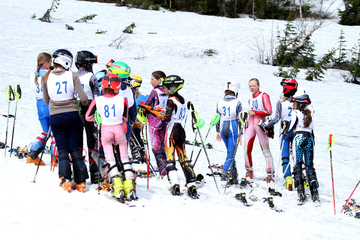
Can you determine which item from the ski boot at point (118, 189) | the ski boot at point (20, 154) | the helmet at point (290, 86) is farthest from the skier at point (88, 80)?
the helmet at point (290, 86)

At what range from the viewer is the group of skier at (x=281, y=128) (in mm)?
6040

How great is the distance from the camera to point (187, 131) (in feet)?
37.8

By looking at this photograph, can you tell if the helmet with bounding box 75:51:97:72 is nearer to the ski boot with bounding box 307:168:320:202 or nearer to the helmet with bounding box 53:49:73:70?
the helmet with bounding box 53:49:73:70

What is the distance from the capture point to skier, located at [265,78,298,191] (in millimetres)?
6664

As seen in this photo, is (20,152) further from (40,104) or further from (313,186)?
(313,186)

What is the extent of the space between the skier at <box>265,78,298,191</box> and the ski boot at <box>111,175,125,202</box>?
3.29 meters

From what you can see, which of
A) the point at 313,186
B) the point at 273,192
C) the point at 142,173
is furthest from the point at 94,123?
the point at 313,186

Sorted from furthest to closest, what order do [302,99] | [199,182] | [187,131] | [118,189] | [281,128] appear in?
[187,131] → [281,128] → [199,182] → [302,99] → [118,189]

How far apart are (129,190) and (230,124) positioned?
285 centimetres

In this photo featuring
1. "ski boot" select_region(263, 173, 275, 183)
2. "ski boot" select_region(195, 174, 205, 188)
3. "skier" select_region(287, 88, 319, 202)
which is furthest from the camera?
"ski boot" select_region(263, 173, 275, 183)

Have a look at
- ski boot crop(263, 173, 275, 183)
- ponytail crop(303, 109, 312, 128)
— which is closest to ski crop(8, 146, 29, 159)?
ski boot crop(263, 173, 275, 183)

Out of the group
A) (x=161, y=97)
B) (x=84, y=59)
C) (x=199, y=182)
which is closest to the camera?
(x=84, y=59)

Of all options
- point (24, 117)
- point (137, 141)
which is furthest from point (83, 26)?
point (137, 141)

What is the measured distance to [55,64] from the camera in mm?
5031
